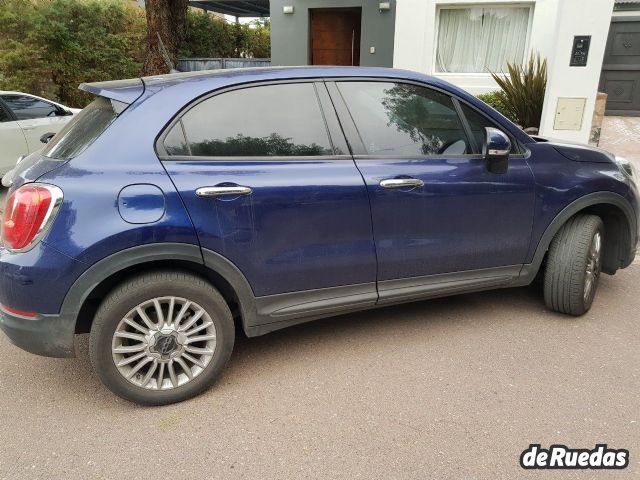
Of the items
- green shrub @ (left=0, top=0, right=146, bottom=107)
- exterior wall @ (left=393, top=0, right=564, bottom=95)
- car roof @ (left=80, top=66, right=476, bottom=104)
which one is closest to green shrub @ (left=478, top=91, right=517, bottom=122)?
exterior wall @ (left=393, top=0, right=564, bottom=95)

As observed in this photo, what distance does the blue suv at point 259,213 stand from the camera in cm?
259

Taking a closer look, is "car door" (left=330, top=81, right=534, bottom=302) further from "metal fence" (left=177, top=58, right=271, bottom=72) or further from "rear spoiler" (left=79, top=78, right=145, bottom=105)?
"metal fence" (left=177, top=58, right=271, bottom=72)

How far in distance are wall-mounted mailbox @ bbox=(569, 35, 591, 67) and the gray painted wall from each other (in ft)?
16.4

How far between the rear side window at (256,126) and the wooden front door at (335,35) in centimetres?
973

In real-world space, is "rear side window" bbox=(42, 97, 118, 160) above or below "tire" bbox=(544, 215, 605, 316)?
above

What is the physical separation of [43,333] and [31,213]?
61 cm

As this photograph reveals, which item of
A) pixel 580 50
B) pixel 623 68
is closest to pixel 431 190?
pixel 580 50

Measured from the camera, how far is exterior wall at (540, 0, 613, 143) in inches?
259

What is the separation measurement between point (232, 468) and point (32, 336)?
4.01 ft

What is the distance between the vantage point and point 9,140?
7266 millimetres

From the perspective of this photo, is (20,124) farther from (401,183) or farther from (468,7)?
(468,7)

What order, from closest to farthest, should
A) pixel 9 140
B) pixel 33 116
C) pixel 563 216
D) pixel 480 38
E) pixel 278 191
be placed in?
pixel 278 191 < pixel 563 216 < pixel 9 140 < pixel 33 116 < pixel 480 38

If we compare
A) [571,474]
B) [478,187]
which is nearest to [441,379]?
[571,474]

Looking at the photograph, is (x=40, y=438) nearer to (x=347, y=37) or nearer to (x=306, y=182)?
(x=306, y=182)
